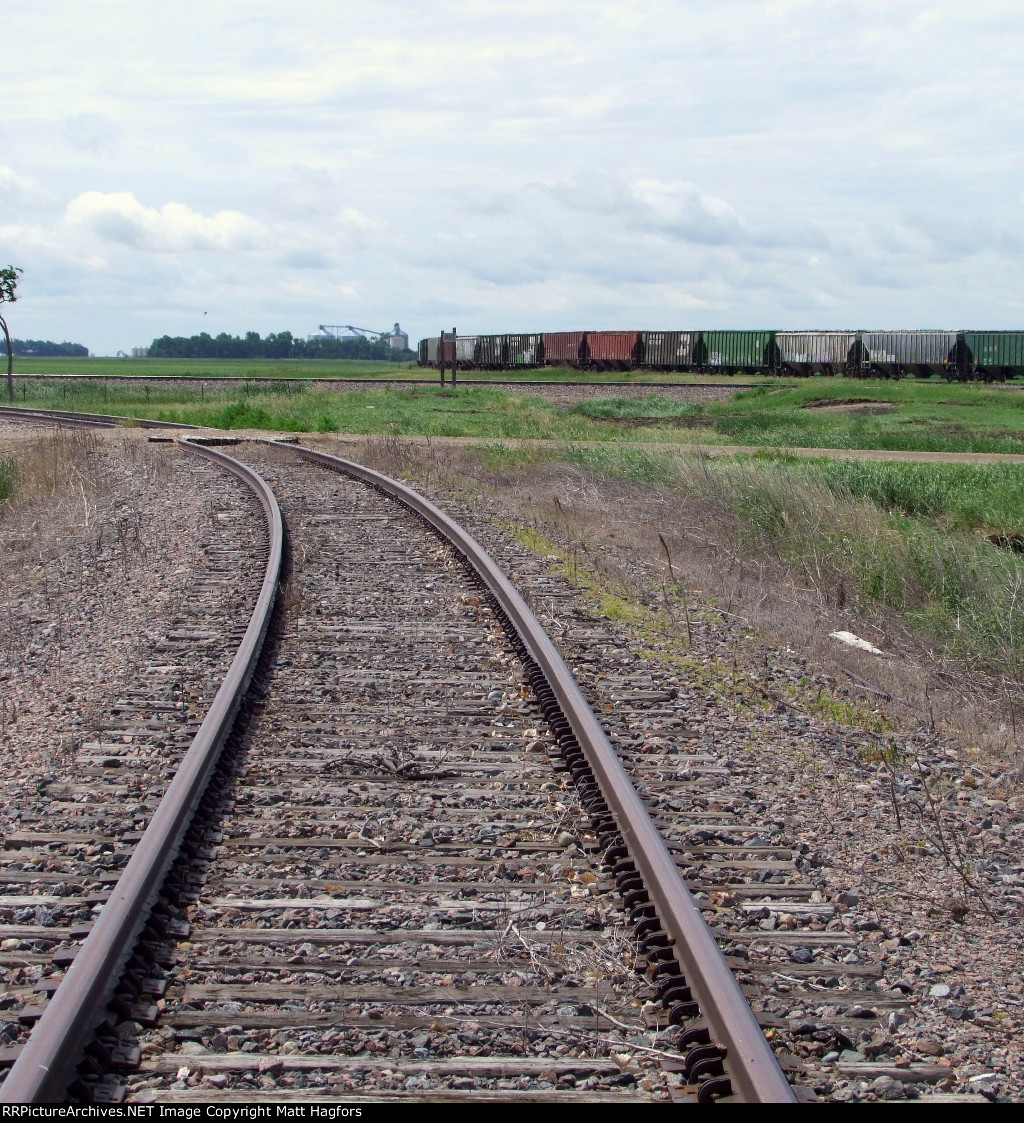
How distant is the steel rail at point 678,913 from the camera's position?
118 inches

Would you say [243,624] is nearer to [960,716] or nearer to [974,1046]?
[960,716]

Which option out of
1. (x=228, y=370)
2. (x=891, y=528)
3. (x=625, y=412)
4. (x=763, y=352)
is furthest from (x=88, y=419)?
(x=228, y=370)

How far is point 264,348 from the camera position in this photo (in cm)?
18500

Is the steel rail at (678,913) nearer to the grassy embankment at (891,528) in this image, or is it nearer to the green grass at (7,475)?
the grassy embankment at (891,528)

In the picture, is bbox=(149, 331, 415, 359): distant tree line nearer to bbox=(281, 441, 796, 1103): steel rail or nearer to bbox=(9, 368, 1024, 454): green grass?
bbox=(9, 368, 1024, 454): green grass

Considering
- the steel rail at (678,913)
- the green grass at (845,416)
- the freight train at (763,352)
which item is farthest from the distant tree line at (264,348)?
the steel rail at (678,913)

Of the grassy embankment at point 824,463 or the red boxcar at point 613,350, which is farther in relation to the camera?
the red boxcar at point 613,350

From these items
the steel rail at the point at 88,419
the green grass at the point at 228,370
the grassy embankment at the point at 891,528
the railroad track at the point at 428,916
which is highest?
the green grass at the point at 228,370

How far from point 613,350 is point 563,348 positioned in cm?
403

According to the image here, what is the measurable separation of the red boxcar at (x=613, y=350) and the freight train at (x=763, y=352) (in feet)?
0.18

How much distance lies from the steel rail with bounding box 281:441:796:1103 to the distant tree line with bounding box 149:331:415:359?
574 feet

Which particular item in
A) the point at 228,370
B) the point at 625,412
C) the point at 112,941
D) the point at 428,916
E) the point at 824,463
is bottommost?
the point at 428,916

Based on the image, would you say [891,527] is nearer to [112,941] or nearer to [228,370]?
[112,941]

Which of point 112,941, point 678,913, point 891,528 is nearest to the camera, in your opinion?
point 112,941
